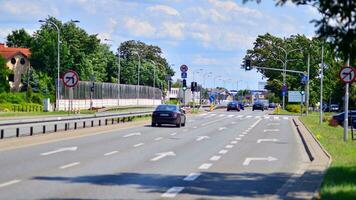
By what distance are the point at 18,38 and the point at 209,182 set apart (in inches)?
5243

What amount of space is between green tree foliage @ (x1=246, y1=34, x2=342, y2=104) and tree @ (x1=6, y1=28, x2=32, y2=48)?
155 feet

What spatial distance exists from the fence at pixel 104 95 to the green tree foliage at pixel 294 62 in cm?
2146

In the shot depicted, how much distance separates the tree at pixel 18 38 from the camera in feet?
457

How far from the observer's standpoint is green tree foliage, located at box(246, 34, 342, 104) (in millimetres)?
95188

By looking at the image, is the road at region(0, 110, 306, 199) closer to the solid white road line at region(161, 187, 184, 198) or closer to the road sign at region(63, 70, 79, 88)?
the solid white road line at region(161, 187, 184, 198)

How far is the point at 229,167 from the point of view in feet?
51.9

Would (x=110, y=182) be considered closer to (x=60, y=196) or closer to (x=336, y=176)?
(x=60, y=196)

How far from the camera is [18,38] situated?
140 metres

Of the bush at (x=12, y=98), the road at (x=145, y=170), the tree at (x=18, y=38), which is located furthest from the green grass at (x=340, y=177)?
the tree at (x=18, y=38)

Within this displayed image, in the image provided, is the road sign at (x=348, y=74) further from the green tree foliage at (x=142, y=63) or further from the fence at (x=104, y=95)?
the green tree foliage at (x=142, y=63)

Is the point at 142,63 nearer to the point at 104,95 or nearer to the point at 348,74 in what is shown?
the point at 104,95

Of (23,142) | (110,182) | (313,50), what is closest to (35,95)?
(313,50)

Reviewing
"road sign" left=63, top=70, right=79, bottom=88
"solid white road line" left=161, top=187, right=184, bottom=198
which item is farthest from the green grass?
"road sign" left=63, top=70, right=79, bottom=88

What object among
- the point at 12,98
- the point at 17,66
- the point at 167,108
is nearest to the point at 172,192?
the point at 167,108
